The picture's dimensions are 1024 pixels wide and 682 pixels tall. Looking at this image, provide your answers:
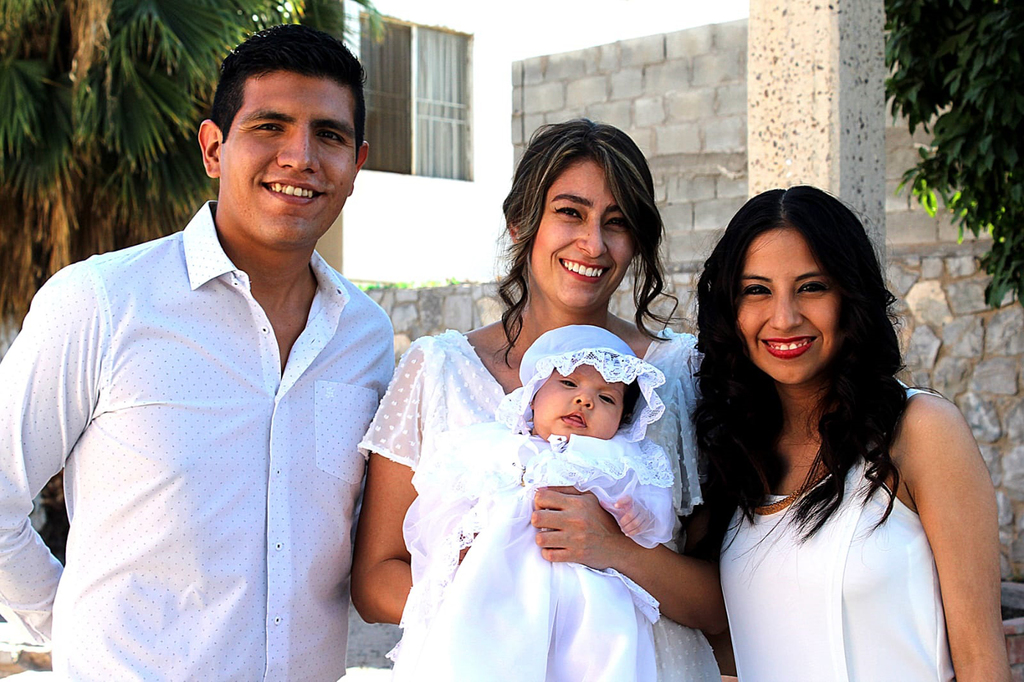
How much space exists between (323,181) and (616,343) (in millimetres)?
858

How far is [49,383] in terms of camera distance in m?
2.58

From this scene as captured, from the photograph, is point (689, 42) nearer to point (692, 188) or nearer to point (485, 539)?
point (692, 188)

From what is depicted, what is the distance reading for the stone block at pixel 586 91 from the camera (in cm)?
888

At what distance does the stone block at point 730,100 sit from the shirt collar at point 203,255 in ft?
19.4

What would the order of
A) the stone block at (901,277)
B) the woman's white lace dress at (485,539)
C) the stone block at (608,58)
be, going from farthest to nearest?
the stone block at (608,58)
the stone block at (901,277)
the woman's white lace dress at (485,539)

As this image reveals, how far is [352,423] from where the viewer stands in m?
2.94

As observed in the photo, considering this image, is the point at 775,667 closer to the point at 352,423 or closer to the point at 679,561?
the point at 679,561

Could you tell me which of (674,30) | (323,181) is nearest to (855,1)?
(323,181)

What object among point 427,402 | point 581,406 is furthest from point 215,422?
point 581,406

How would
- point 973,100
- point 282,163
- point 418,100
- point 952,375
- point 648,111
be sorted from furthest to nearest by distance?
1. point 418,100
2. point 648,111
3. point 952,375
4. point 973,100
5. point 282,163

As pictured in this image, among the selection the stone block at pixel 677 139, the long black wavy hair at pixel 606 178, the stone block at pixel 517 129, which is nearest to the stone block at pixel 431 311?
the stone block at pixel 517 129

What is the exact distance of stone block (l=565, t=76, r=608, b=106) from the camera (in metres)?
8.88

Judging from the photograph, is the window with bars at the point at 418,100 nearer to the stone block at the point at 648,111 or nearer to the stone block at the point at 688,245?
the stone block at the point at 648,111

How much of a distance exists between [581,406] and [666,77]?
6238 millimetres
